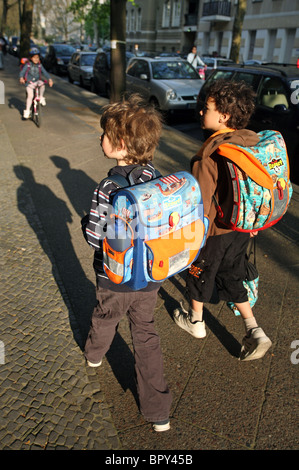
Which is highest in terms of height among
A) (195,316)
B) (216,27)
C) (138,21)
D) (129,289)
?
(138,21)

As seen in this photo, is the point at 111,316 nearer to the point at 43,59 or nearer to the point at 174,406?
the point at 174,406

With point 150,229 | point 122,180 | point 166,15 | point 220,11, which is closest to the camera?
point 150,229

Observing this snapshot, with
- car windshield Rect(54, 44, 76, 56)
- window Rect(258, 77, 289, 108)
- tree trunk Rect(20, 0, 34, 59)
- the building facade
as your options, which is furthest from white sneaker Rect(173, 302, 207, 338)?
the building facade

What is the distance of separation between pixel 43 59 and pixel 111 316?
96.6 feet

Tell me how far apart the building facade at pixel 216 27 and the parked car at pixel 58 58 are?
969 cm

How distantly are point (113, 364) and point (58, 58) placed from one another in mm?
24289

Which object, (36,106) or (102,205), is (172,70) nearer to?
(36,106)

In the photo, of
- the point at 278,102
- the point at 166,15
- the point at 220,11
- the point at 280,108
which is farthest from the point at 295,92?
the point at 166,15

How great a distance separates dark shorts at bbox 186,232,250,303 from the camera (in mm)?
2635

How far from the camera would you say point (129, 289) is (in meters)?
2.13

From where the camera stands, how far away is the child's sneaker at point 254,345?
8.66 feet

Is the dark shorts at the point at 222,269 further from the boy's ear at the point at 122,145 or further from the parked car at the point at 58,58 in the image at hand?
the parked car at the point at 58,58

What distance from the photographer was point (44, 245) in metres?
4.11

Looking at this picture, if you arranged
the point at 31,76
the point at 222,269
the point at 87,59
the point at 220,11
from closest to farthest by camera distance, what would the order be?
the point at 222,269 < the point at 31,76 < the point at 87,59 < the point at 220,11
